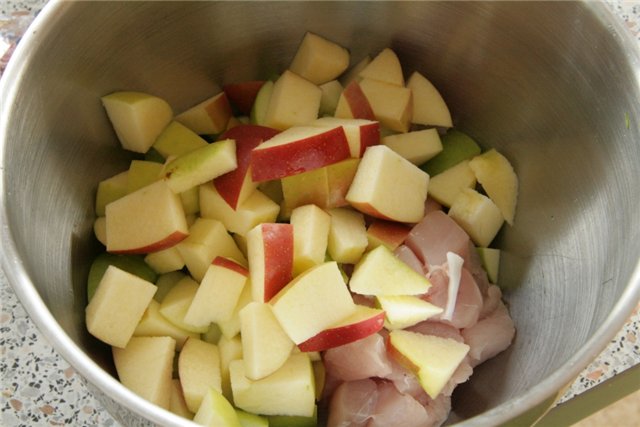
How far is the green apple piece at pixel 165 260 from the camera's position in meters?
1.00

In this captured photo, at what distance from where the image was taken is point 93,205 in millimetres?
1033

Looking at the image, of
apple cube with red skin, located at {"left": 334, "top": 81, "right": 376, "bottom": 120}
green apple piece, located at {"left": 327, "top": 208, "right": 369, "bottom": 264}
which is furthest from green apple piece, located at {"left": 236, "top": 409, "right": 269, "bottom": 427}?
apple cube with red skin, located at {"left": 334, "top": 81, "right": 376, "bottom": 120}

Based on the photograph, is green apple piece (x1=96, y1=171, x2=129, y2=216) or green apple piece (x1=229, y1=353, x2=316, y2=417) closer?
green apple piece (x1=229, y1=353, x2=316, y2=417)

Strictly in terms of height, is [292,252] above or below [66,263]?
above

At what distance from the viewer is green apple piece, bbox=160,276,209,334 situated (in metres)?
0.96

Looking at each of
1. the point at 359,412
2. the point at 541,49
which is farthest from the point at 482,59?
the point at 359,412

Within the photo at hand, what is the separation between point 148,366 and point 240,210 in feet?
0.75

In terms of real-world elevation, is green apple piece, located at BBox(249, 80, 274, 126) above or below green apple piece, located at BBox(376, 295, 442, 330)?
below

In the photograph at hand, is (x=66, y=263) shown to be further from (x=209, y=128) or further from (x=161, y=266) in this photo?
(x=209, y=128)

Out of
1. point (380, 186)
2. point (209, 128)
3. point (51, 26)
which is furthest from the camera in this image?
point (209, 128)

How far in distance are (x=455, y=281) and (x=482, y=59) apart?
12.7 inches

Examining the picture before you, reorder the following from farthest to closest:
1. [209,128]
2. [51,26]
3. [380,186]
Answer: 1. [209,128]
2. [380,186]
3. [51,26]

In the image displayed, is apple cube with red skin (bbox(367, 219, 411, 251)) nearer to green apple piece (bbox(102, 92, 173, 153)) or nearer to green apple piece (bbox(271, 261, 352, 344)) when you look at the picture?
green apple piece (bbox(271, 261, 352, 344))

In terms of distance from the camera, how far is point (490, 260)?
108 cm
